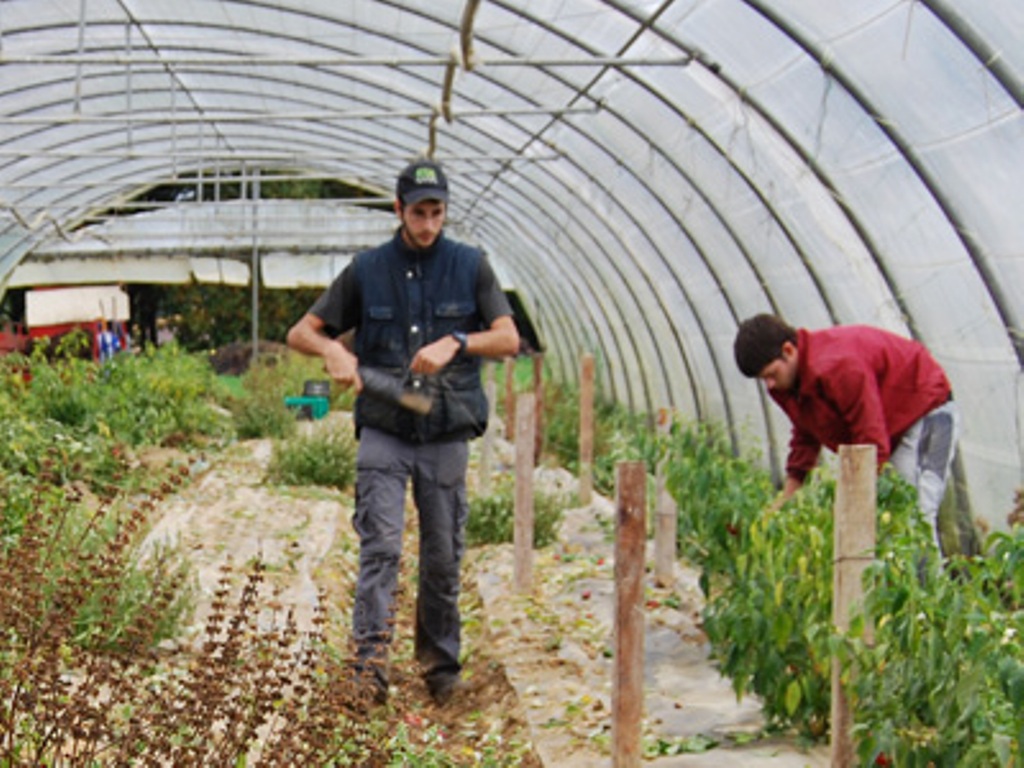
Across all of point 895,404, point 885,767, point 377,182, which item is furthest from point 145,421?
point 377,182

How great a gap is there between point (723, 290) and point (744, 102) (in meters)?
2.55

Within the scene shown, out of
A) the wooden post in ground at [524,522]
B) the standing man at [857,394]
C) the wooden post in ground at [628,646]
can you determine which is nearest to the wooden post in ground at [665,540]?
the wooden post in ground at [524,522]

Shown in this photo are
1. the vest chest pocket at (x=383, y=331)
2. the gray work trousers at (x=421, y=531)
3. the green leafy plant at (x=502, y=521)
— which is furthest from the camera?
the green leafy plant at (x=502, y=521)

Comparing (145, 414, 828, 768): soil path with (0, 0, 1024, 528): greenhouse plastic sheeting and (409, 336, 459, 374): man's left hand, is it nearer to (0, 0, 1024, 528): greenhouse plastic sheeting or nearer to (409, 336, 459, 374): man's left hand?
(409, 336, 459, 374): man's left hand

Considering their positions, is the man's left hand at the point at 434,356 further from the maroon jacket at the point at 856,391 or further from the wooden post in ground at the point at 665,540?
the wooden post in ground at the point at 665,540

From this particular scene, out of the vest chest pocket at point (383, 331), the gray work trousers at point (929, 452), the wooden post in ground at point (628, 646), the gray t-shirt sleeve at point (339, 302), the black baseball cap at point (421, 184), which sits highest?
the black baseball cap at point (421, 184)

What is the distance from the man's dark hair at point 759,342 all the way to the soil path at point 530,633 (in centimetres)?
119

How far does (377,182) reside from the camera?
23.8 meters

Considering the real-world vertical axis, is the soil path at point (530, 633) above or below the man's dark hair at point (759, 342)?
below

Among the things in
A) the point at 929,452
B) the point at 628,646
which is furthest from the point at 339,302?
the point at 929,452

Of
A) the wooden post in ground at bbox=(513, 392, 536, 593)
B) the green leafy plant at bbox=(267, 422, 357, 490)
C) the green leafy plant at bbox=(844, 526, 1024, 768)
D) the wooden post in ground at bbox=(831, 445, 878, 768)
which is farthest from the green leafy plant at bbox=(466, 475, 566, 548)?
the green leafy plant at bbox=(844, 526, 1024, 768)

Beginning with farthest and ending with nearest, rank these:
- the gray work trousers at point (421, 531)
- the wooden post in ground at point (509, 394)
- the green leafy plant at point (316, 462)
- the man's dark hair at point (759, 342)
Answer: the wooden post in ground at point (509, 394), the green leafy plant at point (316, 462), the gray work trousers at point (421, 531), the man's dark hair at point (759, 342)

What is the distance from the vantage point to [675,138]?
955 cm

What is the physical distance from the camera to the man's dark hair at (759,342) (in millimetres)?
4723
